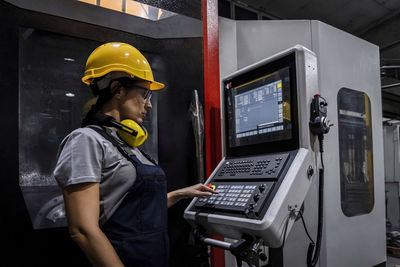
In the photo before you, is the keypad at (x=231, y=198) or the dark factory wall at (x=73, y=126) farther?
the dark factory wall at (x=73, y=126)

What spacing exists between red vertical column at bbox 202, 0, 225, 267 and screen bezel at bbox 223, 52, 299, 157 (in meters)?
0.33

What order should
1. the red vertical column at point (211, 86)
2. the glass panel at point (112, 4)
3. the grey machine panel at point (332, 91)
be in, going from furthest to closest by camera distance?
the red vertical column at point (211, 86)
the grey machine panel at point (332, 91)
the glass panel at point (112, 4)

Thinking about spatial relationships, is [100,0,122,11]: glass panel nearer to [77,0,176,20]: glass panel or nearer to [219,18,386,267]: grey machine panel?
[77,0,176,20]: glass panel

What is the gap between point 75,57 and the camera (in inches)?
71.6

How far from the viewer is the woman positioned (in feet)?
3.48

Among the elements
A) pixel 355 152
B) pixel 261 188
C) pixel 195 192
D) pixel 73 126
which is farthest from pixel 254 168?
pixel 355 152

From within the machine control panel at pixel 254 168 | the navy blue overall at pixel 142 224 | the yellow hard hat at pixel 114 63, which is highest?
the yellow hard hat at pixel 114 63

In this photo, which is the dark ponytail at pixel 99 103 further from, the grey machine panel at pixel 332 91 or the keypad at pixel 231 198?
the grey machine panel at pixel 332 91

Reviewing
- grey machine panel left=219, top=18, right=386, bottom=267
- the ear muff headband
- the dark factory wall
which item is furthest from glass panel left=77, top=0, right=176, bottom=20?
the ear muff headband

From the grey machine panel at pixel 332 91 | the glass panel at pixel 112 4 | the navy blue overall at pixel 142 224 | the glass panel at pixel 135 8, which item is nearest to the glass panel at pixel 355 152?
the grey machine panel at pixel 332 91

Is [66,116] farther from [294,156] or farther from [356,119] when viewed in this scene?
[356,119]

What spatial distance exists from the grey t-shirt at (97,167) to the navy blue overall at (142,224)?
0.03 m

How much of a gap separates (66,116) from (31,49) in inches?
15.3

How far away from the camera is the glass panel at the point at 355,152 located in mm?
2203
